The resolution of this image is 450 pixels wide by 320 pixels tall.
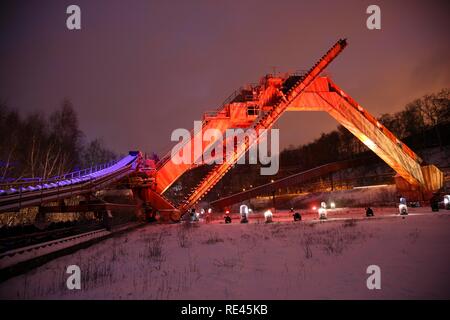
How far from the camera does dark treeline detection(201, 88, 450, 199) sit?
57906 millimetres

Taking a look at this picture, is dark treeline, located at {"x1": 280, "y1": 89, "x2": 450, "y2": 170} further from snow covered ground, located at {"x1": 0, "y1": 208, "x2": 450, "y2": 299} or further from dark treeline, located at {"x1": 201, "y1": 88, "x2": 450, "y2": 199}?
snow covered ground, located at {"x1": 0, "y1": 208, "x2": 450, "y2": 299}

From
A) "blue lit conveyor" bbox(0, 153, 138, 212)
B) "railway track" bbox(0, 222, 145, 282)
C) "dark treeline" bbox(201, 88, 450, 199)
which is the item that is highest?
"dark treeline" bbox(201, 88, 450, 199)

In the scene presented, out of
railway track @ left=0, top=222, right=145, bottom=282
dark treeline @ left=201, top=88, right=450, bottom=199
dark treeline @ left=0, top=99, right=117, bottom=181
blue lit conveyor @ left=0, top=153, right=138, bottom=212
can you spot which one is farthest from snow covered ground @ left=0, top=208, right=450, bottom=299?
dark treeline @ left=201, top=88, right=450, bottom=199

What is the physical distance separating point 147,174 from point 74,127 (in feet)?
95.6

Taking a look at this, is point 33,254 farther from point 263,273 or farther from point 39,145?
point 39,145

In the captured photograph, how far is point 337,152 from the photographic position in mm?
87062

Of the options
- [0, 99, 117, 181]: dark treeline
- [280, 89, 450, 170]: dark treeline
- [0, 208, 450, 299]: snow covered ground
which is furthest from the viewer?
[280, 89, 450, 170]: dark treeline

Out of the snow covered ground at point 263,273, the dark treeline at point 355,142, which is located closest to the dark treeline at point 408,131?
A: the dark treeline at point 355,142

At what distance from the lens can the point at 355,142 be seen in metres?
83.5

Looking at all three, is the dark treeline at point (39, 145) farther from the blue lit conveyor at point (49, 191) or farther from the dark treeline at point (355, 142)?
the dark treeline at point (355, 142)

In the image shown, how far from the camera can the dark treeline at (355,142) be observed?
57.9 metres

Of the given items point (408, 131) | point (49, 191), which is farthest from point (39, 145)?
point (408, 131)

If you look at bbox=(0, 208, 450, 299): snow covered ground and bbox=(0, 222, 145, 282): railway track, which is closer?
bbox=(0, 208, 450, 299): snow covered ground

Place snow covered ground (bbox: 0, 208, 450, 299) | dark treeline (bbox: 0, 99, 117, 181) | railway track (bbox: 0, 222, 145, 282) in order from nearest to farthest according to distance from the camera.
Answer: snow covered ground (bbox: 0, 208, 450, 299) → railway track (bbox: 0, 222, 145, 282) → dark treeline (bbox: 0, 99, 117, 181)
